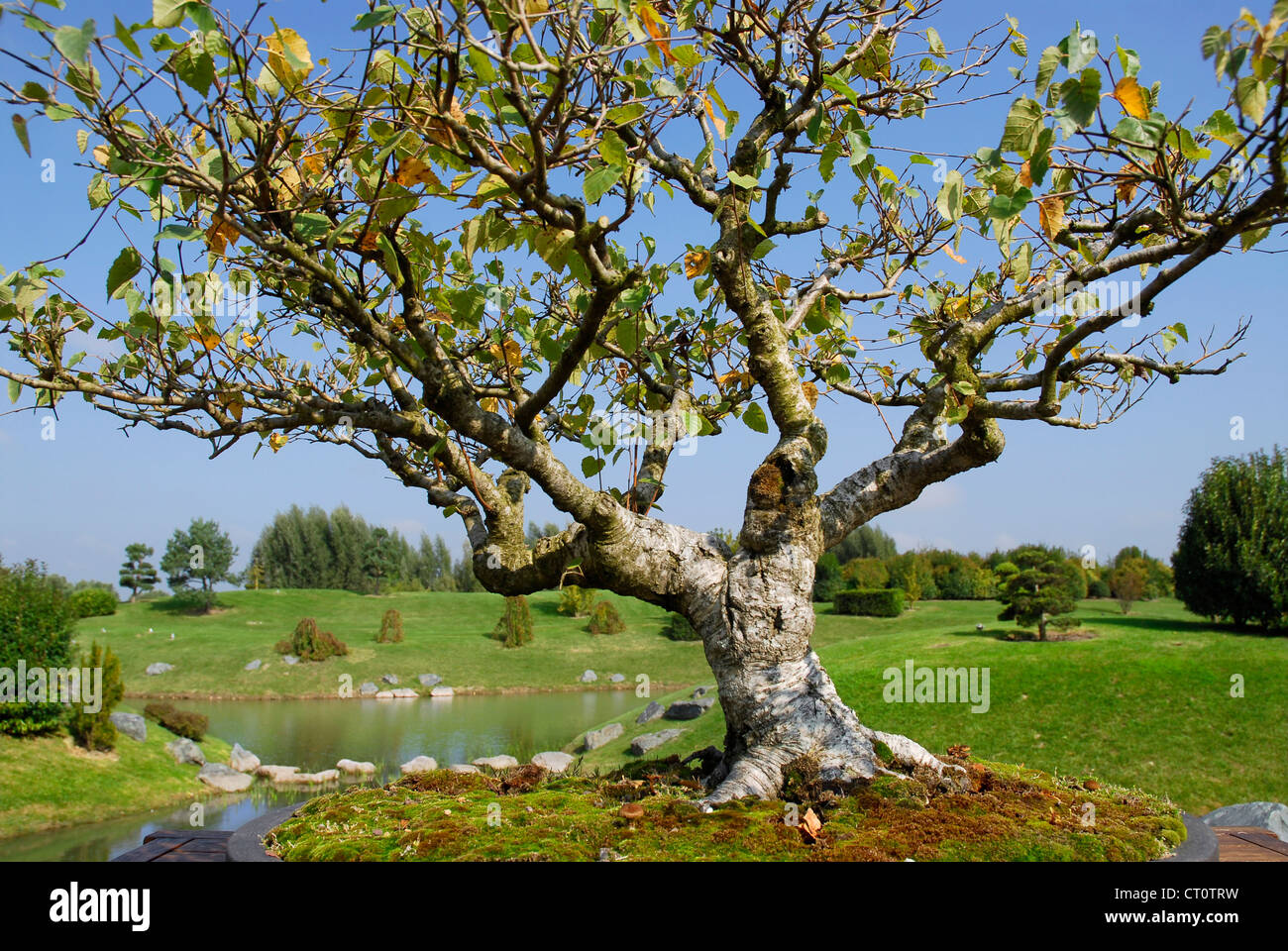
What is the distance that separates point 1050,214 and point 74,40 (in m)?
2.57

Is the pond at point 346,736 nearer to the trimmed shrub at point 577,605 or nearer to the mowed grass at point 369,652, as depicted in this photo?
the mowed grass at point 369,652

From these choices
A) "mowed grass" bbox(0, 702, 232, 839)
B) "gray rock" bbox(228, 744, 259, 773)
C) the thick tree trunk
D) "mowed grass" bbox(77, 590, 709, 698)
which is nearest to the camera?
the thick tree trunk

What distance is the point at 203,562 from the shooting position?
90.1 ft

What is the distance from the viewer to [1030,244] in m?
2.82

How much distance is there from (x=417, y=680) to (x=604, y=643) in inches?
224

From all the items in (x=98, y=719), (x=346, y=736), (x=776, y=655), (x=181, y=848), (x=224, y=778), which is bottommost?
(x=346, y=736)

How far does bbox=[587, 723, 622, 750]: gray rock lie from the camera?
11.3 m

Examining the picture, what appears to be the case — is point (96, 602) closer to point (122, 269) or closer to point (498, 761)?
point (498, 761)

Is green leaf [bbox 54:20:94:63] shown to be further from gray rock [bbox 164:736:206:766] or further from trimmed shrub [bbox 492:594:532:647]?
trimmed shrub [bbox 492:594:532:647]

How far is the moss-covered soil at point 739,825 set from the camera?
86.6 inches

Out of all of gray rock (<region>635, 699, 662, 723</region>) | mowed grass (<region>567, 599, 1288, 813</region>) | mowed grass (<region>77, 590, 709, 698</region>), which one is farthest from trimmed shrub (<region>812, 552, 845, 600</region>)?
gray rock (<region>635, 699, 662, 723</region>)

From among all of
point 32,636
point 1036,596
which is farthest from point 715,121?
point 1036,596

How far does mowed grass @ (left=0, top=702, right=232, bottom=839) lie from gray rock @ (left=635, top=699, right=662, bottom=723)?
631 centimetres
